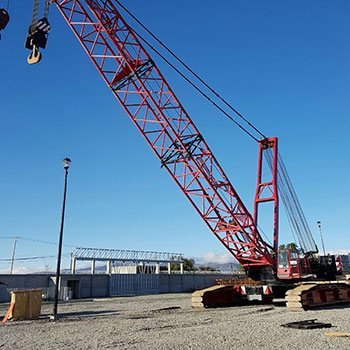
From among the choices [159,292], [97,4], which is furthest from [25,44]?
[159,292]

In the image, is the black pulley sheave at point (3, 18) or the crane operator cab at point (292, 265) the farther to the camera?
the crane operator cab at point (292, 265)

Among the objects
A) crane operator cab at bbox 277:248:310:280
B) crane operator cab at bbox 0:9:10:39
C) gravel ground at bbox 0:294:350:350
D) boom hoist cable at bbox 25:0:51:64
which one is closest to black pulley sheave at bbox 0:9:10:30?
crane operator cab at bbox 0:9:10:39

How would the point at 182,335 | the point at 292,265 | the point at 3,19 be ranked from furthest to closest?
the point at 292,265
the point at 3,19
the point at 182,335

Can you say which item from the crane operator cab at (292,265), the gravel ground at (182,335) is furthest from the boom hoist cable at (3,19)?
the crane operator cab at (292,265)

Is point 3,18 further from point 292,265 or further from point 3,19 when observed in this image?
point 292,265

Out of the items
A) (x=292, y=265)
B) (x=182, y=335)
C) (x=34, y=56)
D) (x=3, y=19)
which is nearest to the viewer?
(x=182, y=335)

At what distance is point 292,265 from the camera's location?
71.9ft

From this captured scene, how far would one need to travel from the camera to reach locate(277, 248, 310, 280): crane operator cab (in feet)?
71.4

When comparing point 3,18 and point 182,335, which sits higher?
point 3,18

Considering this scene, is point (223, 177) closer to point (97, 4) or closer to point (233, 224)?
point (233, 224)

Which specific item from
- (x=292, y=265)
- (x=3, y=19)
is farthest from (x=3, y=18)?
(x=292, y=265)

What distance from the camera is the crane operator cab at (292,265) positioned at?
21.8 m

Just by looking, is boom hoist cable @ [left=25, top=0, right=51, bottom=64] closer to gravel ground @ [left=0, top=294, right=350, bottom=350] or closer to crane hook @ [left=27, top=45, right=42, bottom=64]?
crane hook @ [left=27, top=45, right=42, bottom=64]

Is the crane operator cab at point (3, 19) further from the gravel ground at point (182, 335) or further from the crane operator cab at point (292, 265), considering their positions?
the crane operator cab at point (292, 265)
